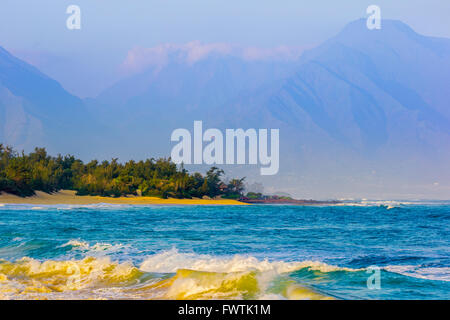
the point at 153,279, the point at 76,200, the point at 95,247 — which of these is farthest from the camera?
the point at 76,200

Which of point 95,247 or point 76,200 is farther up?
point 76,200

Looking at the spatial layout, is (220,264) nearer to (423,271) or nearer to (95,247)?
(423,271)

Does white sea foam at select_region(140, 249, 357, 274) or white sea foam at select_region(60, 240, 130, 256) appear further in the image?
white sea foam at select_region(60, 240, 130, 256)

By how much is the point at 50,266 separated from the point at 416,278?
27.2ft

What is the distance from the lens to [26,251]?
1562 cm

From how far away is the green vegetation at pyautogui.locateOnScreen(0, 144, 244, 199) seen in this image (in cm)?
5031

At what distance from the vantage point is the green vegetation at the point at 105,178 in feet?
165

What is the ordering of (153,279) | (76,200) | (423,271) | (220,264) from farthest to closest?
1. (76,200)
2. (220,264)
3. (423,271)
4. (153,279)

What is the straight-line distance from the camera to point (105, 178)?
6488cm

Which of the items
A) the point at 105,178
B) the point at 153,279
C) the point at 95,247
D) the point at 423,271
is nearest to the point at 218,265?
the point at 153,279

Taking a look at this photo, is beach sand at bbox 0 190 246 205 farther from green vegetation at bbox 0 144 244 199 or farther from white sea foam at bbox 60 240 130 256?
white sea foam at bbox 60 240 130 256

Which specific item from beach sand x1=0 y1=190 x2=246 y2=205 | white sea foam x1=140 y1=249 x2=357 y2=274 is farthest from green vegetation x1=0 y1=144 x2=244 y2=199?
white sea foam x1=140 y1=249 x2=357 y2=274

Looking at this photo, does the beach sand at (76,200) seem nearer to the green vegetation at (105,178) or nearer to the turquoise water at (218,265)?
the green vegetation at (105,178)

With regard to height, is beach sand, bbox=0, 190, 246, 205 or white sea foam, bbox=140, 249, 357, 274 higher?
beach sand, bbox=0, 190, 246, 205
